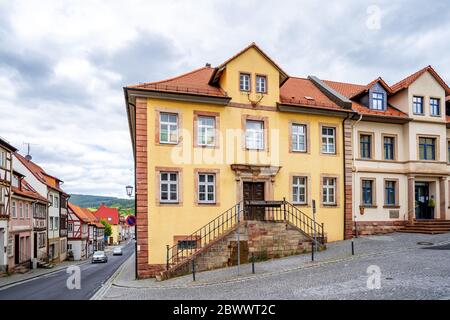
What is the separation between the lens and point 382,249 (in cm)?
1847

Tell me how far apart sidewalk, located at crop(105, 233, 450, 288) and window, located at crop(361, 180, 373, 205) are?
315 centimetres

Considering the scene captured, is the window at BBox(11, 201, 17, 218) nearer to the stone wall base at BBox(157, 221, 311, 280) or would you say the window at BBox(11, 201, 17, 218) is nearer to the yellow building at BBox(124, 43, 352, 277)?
the yellow building at BBox(124, 43, 352, 277)

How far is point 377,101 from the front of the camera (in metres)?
25.2

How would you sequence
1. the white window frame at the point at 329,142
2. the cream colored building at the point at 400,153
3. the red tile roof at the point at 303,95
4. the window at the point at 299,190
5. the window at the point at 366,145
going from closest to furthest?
the window at the point at 299,190 < the red tile roof at the point at 303,95 < the white window frame at the point at 329,142 < the cream colored building at the point at 400,153 < the window at the point at 366,145

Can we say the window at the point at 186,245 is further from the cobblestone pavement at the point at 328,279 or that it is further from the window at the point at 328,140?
the window at the point at 328,140

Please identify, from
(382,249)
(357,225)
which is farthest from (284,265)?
(357,225)

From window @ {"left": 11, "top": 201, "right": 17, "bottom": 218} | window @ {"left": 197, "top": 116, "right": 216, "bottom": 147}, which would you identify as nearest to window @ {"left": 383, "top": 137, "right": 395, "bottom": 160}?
window @ {"left": 197, "top": 116, "right": 216, "bottom": 147}

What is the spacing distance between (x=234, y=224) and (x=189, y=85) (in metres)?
7.17

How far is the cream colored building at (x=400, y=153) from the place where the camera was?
79.0 ft

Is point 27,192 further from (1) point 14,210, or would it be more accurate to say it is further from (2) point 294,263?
(2) point 294,263

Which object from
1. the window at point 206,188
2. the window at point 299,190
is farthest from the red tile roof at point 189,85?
the window at point 299,190

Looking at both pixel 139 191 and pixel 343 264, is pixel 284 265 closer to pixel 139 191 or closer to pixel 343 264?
pixel 343 264

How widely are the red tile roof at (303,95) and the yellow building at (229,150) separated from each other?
96 mm

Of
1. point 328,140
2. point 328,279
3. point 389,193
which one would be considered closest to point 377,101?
point 328,140
